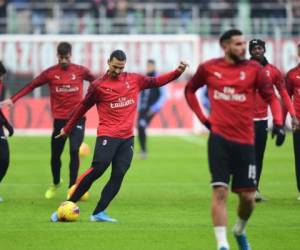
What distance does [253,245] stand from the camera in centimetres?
1169

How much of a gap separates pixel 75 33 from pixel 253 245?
81.5 ft

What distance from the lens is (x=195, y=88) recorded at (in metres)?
11.2

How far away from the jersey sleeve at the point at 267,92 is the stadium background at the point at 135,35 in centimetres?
2326

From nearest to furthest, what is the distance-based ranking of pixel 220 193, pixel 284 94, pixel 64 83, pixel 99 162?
pixel 220 193
pixel 99 162
pixel 284 94
pixel 64 83

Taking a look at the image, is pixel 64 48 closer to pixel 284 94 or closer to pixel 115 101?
pixel 115 101

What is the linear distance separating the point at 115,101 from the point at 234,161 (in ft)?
10.9

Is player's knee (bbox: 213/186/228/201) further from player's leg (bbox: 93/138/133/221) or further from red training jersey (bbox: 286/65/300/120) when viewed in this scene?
red training jersey (bbox: 286/65/300/120)

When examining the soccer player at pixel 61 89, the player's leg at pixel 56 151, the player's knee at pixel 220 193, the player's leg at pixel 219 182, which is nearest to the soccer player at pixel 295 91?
the soccer player at pixel 61 89

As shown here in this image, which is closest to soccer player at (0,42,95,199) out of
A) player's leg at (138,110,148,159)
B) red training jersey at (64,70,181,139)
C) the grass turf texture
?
the grass turf texture

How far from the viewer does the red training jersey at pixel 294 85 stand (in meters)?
16.1

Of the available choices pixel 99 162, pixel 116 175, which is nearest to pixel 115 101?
pixel 99 162

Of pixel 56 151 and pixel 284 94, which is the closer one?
pixel 284 94

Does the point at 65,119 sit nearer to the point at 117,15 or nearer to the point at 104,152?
the point at 104,152

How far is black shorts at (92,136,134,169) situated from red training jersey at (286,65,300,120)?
378cm
